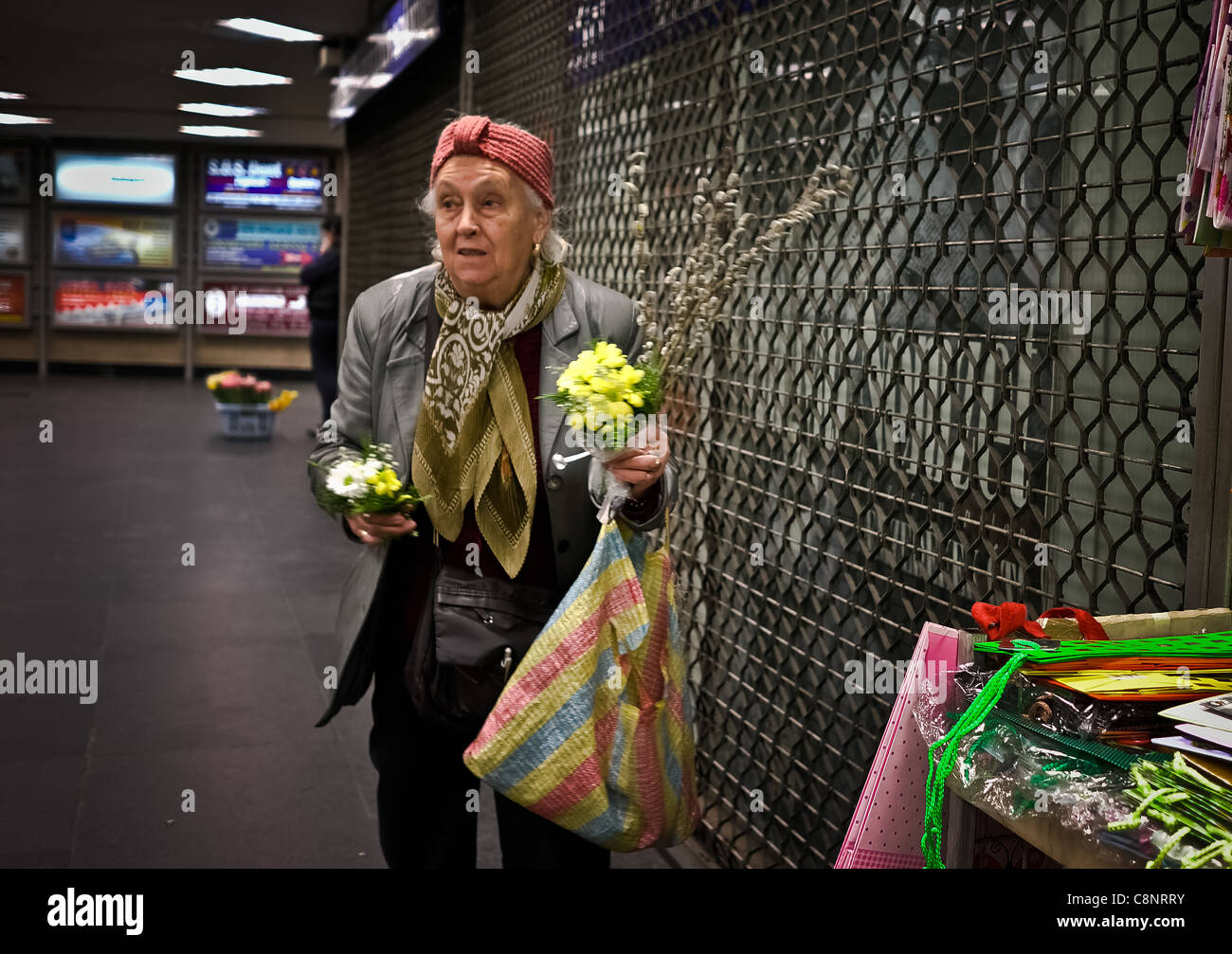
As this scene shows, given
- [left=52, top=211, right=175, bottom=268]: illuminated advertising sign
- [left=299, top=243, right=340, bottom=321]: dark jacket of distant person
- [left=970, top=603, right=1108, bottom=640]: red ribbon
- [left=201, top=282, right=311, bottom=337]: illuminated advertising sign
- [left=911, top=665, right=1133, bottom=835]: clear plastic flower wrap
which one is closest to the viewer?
[left=911, top=665, right=1133, bottom=835]: clear plastic flower wrap

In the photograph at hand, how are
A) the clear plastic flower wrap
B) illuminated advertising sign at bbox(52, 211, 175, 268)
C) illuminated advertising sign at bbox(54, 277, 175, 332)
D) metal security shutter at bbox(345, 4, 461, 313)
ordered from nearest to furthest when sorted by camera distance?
the clear plastic flower wrap → metal security shutter at bbox(345, 4, 461, 313) → illuminated advertising sign at bbox(54, 277, 175, 332) → illuminated advertising sign at bbox(52, 211, 175, 268)

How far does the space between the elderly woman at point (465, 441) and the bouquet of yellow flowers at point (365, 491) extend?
0.11 ft

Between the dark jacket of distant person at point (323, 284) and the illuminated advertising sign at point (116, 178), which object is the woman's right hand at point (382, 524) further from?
the illuminated advertising sign at point (116, 178)

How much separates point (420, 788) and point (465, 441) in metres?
0.66

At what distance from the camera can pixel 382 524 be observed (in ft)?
6.74

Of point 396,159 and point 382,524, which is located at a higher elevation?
point 396,159

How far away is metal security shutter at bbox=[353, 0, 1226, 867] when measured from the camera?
1.94 metres

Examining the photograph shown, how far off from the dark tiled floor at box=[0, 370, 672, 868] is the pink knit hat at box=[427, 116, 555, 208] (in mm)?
1978

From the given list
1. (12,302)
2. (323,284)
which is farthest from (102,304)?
(323,284)

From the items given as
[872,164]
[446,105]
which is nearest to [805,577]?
[872,164]

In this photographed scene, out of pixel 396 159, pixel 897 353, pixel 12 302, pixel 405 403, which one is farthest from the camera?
pixel 12 302

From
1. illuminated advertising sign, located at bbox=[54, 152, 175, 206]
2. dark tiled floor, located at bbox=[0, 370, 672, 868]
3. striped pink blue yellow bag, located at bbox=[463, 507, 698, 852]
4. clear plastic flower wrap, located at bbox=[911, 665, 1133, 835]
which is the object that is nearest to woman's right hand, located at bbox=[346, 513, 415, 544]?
striped pink blue yellow bag, located at bbox=[463, 507, 698, 852]

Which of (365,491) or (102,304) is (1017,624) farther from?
(102,304)

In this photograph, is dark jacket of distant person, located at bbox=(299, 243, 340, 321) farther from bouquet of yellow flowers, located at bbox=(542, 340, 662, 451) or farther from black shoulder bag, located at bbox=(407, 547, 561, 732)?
bouquet of yellow flowers, located at bbox=(542, 340, 662, 451)
